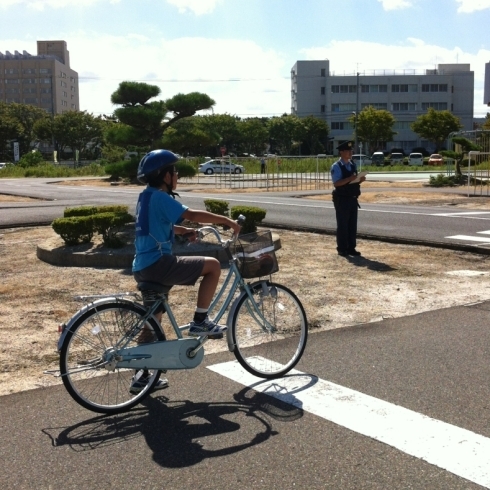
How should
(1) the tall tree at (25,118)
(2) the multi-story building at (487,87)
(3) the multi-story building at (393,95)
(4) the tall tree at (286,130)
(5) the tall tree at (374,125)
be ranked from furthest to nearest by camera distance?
(3) the multi-story building at (393,95)
(4) the tall tree at (286,130)
(1) the tall tree at (25,118)
(5) the tall tree at (374,125)
(2) the multi-story building at (487,87)

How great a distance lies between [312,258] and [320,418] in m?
7.11

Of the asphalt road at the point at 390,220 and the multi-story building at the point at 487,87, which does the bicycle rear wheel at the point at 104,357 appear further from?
the multi-story building at the point at 487,87

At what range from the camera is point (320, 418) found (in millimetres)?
4645

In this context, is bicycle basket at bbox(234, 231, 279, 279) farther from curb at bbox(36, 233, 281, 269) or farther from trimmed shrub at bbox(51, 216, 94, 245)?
trimmed shrub at bbox(51, 216, 94, 245)

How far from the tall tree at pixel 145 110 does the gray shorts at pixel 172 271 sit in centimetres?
862

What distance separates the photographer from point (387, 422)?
454 centimetres

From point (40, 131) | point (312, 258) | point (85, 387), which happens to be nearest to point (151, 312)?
point (85, 387)

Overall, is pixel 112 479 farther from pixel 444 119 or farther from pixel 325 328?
pixel 444 119

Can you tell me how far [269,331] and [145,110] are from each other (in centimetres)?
839

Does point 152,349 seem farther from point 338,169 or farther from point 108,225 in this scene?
point 338,169

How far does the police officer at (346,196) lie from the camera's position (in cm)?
1143

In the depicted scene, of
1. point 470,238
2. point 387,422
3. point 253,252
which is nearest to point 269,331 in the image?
point 253,252

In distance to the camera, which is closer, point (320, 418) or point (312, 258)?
point (320, 418)

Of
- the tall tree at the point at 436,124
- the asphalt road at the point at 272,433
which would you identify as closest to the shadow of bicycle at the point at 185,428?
Result: the asphalt road at the point at 272,433
